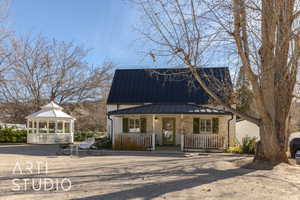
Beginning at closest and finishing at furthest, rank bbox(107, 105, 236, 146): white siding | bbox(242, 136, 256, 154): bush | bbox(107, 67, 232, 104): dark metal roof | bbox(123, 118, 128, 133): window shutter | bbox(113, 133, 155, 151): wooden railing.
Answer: bbox(242, 136, 256, 154): bush → bbox(113, 133, 155, 151): wooden railing → bbox(107, 105, 236, 146): white siding → bbox(123, 118, 128, 133): window shutter → bbox(107, 67, 232, 104): dark metal roof

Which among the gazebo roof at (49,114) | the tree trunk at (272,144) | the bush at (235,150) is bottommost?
the bush at (235,150)

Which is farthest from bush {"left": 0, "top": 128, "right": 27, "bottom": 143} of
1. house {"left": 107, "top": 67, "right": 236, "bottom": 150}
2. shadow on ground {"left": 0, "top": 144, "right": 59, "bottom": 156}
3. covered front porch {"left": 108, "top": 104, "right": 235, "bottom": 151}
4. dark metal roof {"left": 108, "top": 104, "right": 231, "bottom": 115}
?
dark metal roof {"left": 108, "top": 104, "right": 231, "bottom": 115}

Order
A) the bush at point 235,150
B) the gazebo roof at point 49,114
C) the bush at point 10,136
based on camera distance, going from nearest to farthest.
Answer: the bush at point 235,150 < the gazebo roof at point 49,114 < the bush at point 10,136

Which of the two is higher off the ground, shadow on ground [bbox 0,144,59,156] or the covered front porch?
the covered front porch

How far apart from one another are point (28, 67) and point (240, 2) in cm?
2483

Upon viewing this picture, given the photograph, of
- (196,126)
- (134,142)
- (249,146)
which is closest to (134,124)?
(134,142)

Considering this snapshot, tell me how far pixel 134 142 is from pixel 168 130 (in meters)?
3.32

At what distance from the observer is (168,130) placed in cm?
1877

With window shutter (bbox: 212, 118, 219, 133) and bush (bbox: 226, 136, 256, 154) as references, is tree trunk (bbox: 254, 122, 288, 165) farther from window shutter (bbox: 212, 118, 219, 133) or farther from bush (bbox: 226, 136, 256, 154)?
window shutter (bbox: 212, 118, 219, 133)

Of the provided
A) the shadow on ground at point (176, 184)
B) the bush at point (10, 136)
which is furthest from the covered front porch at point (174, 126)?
the bush at point (10, 136)

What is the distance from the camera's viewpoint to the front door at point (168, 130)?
61.1ft

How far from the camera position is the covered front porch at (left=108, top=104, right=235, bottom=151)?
15.9m

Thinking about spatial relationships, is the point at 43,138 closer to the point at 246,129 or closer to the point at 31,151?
the point at 31,151

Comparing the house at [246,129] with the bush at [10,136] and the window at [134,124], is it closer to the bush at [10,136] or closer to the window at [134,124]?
the window at [134,124]
